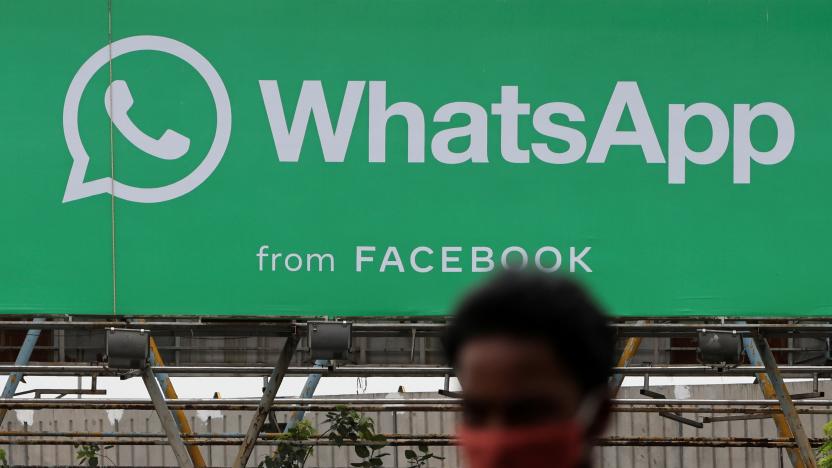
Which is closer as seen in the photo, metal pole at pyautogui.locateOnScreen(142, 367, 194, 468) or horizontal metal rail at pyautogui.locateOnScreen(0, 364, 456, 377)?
metal pole at pyautogui.locateOnScreen(142, 367, 194, 468)

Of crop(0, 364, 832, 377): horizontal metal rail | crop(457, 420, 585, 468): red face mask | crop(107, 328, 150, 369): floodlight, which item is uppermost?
crop(107, 328, 150, 369): floodlight

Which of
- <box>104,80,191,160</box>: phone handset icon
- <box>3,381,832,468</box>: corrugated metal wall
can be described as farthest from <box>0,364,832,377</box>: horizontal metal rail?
<box>3,381,832,468</box>: corrugated metal wall

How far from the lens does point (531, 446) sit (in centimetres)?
108

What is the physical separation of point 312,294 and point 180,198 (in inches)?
37.9

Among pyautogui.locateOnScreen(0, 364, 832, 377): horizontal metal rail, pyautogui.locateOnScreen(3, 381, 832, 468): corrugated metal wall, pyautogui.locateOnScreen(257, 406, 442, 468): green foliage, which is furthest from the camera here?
pyautogui.locateOnScreen(3, 381, 832, 468): corrugated metal wall

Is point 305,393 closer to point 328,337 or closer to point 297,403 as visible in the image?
point 297,403

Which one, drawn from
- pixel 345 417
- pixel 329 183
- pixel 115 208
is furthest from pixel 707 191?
pixel 115 208

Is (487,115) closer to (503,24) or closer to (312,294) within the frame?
(503,24)

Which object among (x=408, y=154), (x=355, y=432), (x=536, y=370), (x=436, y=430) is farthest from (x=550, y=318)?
(x=436, y=430)

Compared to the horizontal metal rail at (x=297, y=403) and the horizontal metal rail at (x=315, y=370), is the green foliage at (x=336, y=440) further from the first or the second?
the horizontal metal rail at (x=315, y=370)

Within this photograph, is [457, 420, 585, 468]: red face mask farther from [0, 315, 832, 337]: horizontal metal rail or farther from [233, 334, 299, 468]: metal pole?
[233, 334, 299, 468]: metal pole

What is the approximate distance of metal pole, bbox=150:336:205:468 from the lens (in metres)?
7.65

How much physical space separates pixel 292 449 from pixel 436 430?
2.73 meters

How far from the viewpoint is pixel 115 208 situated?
273 inches
